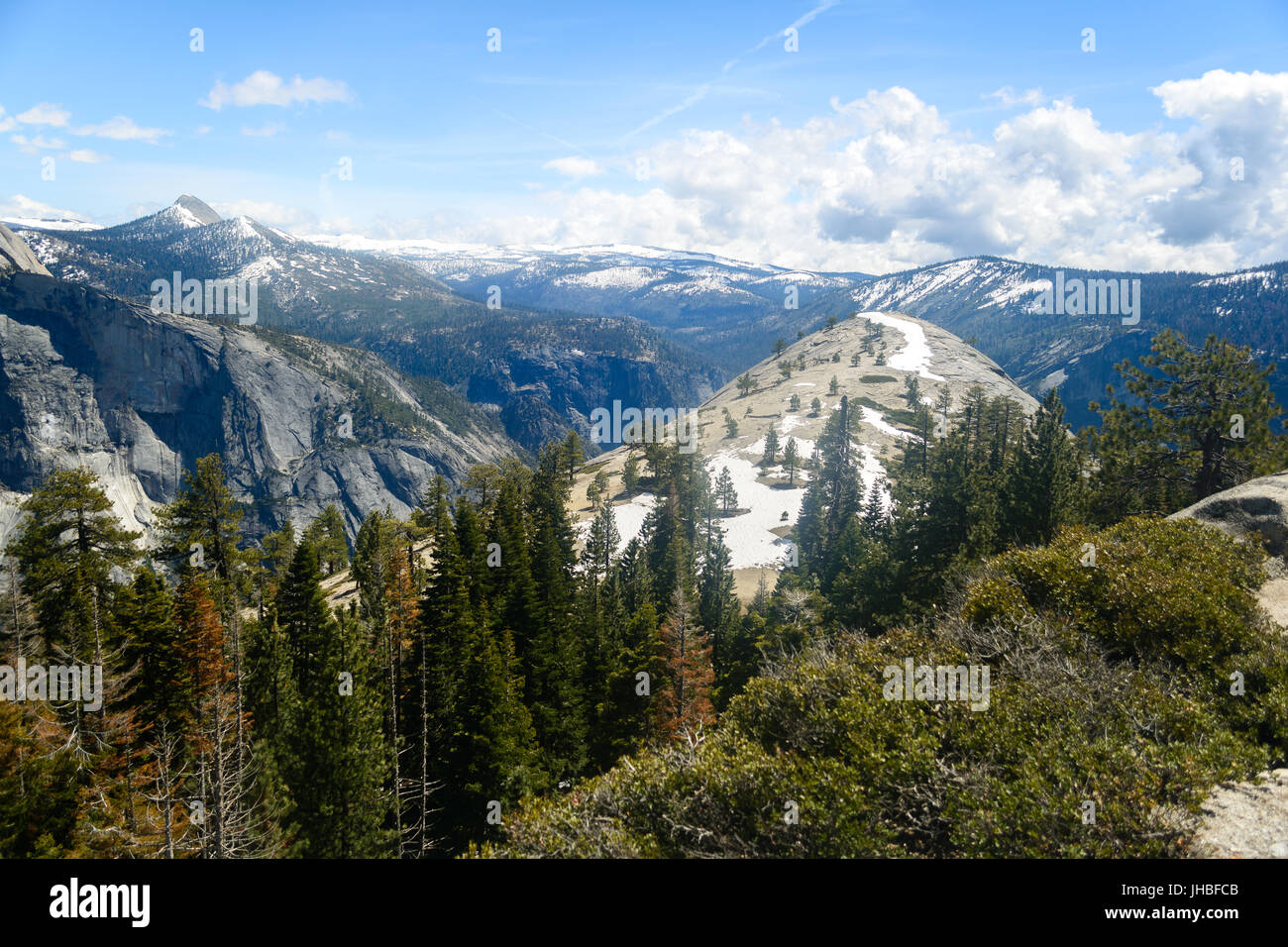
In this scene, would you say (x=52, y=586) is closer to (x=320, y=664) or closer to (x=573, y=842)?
(x=320, y=664)

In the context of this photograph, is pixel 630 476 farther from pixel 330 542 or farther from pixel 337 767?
pixel 337 767

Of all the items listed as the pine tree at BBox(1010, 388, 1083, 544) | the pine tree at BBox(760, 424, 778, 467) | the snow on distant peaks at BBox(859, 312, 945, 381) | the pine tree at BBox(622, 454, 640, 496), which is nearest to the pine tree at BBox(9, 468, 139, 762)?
the pine tree at BBox(1010, 388, 1083, 544)

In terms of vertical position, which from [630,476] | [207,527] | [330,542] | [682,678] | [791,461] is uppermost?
[207,527]

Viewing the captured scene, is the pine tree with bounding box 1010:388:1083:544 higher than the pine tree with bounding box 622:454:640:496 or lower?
higher

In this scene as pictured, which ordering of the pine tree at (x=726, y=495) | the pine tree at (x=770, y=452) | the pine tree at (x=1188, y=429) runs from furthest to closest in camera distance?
the pine tree at (x=770, y=452)
the pine tree at (x=726, y=495)
the pine tree at (x=1188, y=429)

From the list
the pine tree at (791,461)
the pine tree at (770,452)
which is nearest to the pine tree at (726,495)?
the pine tree at (791,461)

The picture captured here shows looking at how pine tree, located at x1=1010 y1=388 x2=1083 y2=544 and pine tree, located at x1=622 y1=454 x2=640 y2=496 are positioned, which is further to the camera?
pine tree, located at x1=622 y1=454 x2=640 y2=496

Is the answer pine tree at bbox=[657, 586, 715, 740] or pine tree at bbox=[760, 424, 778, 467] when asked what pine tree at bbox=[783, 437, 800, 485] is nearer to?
pine tree at bbox=[760, 424, 778, 467]

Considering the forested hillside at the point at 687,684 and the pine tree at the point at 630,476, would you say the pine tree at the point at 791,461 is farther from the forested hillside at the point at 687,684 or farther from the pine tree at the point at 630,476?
the forested hillside at the point at 687,684

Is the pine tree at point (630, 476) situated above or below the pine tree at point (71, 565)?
below

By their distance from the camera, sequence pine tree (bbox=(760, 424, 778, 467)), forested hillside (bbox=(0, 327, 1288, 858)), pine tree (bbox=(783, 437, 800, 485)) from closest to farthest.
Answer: forested hillside (bbox=(0, 327, 1288, 858)) < pine tree (bbox=(783, 437, 800, 485)) < pine tree (bbox=(760, 424, 778, 467))

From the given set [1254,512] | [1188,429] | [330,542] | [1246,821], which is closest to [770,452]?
[330,542]
